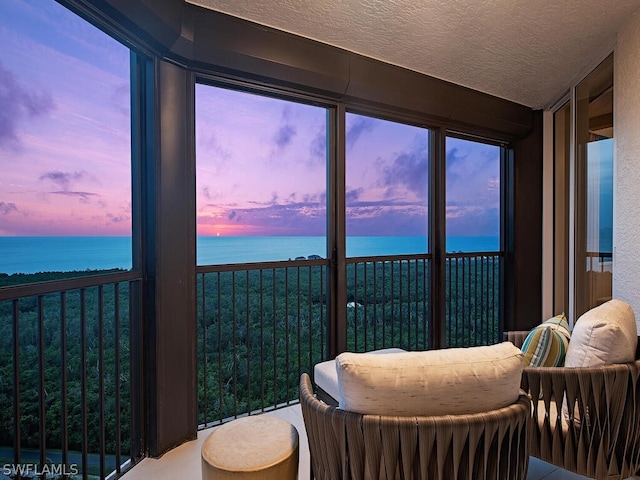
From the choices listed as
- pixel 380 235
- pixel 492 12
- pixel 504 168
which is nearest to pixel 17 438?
pixel 380 235

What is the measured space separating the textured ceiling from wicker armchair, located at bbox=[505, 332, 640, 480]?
6.44ft

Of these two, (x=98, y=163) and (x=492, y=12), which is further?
(x=492, y=12)

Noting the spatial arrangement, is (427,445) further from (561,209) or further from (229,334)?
(561,209)

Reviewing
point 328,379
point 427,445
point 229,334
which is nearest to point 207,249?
point 229,334

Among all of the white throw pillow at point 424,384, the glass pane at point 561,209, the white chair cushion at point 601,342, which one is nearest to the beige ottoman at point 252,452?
the white throw pillow at point 424,384

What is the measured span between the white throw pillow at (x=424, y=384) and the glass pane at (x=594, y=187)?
2.18 meters

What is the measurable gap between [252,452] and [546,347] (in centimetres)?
129

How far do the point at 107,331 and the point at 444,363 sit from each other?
1.81 m

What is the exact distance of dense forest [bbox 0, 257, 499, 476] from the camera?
1638 mm

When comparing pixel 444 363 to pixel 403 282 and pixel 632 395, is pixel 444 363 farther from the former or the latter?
pixel 403 282

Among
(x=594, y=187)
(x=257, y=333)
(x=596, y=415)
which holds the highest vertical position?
(x=594, y=187)

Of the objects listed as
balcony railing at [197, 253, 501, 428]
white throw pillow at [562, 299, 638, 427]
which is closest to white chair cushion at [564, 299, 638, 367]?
white throw pillow at [562, 299, 638, 427]

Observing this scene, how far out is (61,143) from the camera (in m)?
1.65

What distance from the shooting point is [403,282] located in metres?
3.57
